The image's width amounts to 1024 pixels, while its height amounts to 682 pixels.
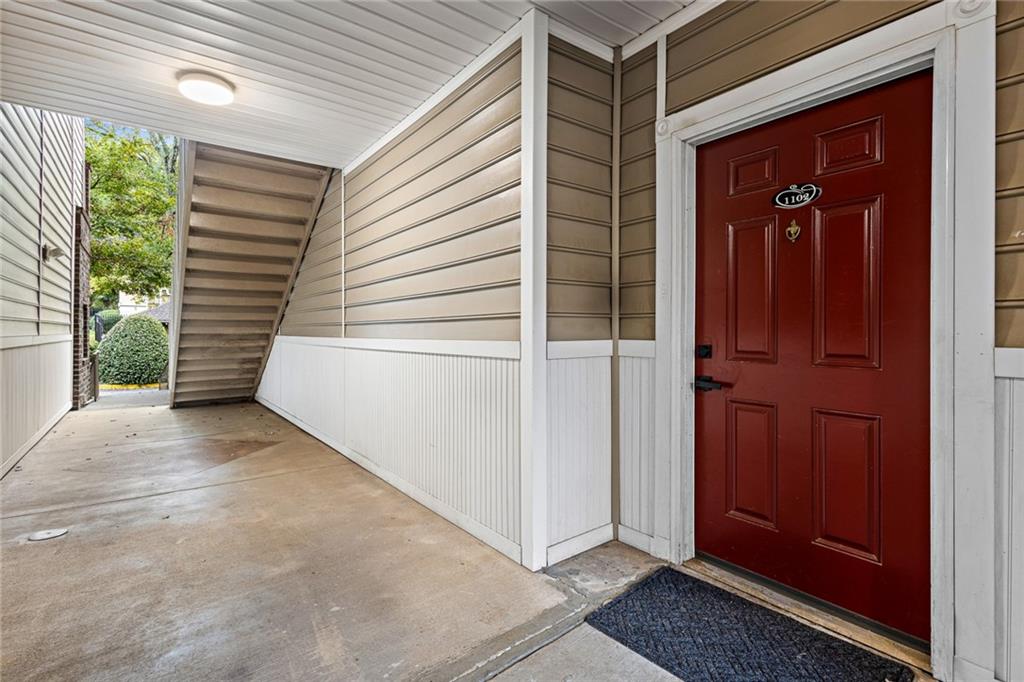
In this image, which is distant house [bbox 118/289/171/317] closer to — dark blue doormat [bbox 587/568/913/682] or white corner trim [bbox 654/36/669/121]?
white corner trim [bbox 654/36/669/121]

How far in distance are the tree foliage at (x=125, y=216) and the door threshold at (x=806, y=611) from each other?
12416mm

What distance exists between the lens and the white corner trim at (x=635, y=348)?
2502mm

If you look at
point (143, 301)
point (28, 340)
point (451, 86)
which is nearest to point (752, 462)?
point (451, 86)

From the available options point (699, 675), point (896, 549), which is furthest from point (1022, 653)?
point (699, 675)

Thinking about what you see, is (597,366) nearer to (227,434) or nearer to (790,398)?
(790,398)

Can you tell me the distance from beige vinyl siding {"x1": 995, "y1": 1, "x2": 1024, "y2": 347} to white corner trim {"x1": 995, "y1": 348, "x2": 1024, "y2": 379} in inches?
0.9

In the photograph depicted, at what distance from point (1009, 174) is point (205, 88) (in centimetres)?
379

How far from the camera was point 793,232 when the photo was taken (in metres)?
2.05

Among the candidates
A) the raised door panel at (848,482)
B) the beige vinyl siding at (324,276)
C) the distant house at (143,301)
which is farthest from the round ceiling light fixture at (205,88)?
the distant house at (143,301)

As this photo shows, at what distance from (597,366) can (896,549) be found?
4.64ft

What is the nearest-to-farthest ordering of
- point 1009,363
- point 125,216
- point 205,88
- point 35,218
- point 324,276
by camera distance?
1. point 1009,363
2. point 205,88
3. point 35,218
4. point 324,276
5. point 125,216

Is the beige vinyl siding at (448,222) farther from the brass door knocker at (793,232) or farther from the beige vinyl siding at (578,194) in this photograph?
the brass door knocker at (793,232)

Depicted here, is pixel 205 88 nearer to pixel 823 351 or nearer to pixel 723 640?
pixel 823 351

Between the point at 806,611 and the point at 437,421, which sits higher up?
the point at 437,421
